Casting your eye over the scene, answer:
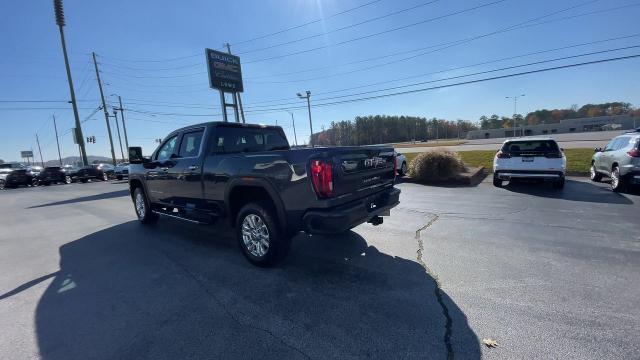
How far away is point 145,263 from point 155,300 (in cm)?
142

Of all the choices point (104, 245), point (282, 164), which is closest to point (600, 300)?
point (282, 164)

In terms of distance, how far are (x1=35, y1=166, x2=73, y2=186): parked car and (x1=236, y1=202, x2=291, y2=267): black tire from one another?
29.6 m

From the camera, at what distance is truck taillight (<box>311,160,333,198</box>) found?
340cm

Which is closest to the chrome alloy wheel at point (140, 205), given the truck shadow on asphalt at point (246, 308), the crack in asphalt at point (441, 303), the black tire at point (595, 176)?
the truck shadow on asphalt at point (246, 308)

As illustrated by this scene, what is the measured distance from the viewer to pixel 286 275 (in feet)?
12.6

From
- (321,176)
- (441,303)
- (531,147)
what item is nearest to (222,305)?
(321,176)

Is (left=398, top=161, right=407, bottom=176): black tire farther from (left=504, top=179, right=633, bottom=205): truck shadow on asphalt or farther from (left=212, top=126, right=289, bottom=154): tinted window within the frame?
(left=212, top=126, right=289, bottom=154): tinted window

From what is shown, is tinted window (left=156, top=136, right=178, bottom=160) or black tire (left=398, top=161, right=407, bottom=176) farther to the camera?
black tire (left=398, top=161, right=407, bottom=176)

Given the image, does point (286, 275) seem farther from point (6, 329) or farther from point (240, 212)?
point (6, 329)

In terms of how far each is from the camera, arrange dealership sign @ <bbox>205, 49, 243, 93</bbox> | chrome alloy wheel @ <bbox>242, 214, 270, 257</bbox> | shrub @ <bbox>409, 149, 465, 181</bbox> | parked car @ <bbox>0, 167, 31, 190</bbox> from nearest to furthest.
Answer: chrome alloy wheel @ <bbox>242, 214, 270, 257</bbox> → shrub @ <bbox>409, 149, 465, 181</bbox> → dealership sign @ <bbox>205, 49, 243, 93</bbox> → parked car @ <bbox>0, 167, 31, 190</bbox>

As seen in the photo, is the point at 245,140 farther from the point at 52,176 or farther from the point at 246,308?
the point at 52,176

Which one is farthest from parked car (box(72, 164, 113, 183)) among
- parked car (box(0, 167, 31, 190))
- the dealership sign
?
the dealership sign

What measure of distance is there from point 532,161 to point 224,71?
20.8 m

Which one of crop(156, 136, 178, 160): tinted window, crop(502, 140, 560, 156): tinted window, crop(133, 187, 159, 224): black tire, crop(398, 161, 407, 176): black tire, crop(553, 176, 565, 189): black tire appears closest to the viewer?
crop(156, 136, 178, 160): tinted window
